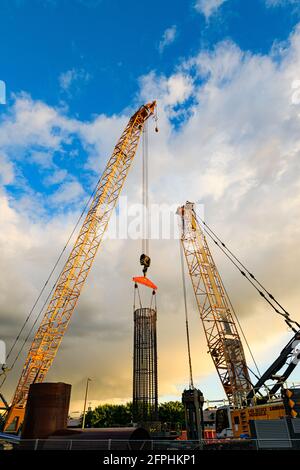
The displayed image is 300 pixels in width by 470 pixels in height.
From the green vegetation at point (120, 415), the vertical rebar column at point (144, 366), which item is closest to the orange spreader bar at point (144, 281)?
the vertical rebar column at point (144, 366)

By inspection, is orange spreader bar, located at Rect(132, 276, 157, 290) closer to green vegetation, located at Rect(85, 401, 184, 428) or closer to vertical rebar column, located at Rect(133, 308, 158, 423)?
vertical rebar column, located at Rect(133, 308, 158, 423)

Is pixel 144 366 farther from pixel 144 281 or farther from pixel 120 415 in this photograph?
pixel 120 415

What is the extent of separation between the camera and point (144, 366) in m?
38.1

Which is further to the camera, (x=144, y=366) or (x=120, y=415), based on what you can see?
(x=120, y=415)

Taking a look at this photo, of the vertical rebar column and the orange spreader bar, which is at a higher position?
the orange spreader bar

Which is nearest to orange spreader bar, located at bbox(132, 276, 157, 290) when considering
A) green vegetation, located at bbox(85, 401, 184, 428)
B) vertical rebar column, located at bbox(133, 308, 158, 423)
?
vertical rebar column, located at bbox(133, 308, 158, 423)

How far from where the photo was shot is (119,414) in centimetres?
9056

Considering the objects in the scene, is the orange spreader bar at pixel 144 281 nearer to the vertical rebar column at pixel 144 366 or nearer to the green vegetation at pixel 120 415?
the vertical rebar column at pixel 144 366

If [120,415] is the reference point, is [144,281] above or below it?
above

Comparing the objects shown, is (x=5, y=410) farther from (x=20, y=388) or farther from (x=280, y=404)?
(x=280, y=404)

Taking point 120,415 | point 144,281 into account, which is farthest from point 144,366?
point 120,415

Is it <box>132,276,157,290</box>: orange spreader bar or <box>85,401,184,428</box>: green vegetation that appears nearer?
<box>132,276,157,290</box>: orange spreader bar

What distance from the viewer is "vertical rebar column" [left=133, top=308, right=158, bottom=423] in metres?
36.7

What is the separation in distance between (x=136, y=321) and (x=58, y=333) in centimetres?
1827
